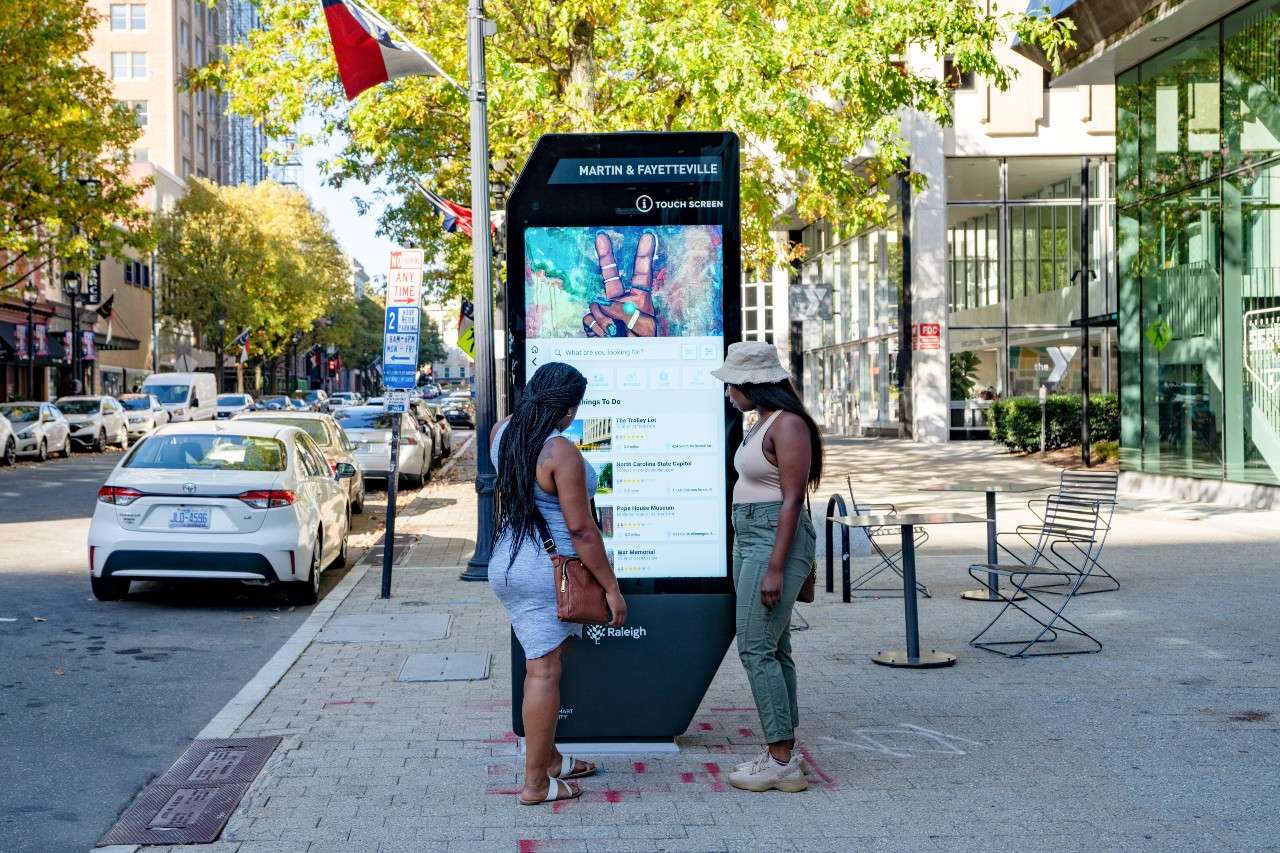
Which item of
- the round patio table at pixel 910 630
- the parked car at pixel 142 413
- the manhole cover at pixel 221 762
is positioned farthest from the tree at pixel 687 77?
the parked car at pixel 142 413

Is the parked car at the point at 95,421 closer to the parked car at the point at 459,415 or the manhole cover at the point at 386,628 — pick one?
the parked car at the point at 459,415

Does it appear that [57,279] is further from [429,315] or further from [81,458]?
[429,315]

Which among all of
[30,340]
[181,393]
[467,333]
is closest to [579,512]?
[467,333]

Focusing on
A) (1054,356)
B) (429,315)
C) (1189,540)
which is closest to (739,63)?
(1189,540)

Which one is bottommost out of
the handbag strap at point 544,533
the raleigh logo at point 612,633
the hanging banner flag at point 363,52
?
the raleigh logo at point 612,633

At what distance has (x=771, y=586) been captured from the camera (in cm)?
579

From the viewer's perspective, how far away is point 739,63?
16.7m

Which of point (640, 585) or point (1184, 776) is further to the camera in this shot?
point (640, 585)

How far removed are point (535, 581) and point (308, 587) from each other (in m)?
6.64

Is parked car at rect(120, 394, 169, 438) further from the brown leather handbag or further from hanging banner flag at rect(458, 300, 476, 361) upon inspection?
the brown leather handbag

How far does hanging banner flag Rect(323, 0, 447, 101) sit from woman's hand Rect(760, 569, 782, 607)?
376 inches

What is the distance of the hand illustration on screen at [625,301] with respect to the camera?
6.40 meters

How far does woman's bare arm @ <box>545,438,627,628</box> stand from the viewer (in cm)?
541

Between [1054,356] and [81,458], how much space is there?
78.5ft
